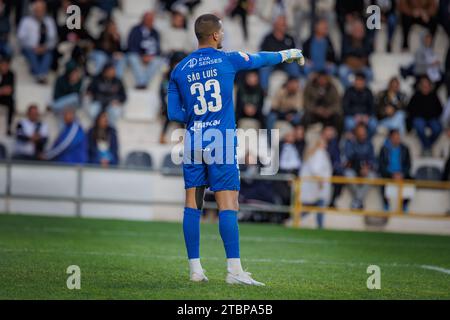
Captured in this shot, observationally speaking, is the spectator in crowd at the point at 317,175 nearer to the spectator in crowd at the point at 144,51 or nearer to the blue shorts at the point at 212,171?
the spectator in crowd at the point at 144,51

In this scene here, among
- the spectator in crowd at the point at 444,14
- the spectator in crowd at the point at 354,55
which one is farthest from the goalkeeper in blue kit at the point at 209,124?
the spectator in crowd at the point at 444,14

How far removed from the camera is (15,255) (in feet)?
33.2

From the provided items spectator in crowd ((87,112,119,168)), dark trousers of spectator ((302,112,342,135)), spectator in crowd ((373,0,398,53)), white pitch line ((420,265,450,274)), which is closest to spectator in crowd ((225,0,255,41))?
dark trousers of spectator ((302,112,342,135))

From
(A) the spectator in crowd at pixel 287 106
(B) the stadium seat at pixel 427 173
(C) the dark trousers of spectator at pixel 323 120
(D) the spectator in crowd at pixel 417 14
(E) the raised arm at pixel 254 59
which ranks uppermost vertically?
(D) the spectator in crowd at pixel 417 14

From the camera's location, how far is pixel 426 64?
21.3 m

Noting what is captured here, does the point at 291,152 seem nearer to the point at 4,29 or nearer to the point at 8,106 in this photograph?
the point at 8,106

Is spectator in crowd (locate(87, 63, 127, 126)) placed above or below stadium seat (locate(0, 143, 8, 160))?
above

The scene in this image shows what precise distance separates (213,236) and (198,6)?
26.3ft

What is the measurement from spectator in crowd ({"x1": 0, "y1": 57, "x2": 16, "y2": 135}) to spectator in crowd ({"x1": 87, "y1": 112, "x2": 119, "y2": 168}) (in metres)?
1.68

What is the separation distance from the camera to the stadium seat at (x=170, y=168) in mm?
18797

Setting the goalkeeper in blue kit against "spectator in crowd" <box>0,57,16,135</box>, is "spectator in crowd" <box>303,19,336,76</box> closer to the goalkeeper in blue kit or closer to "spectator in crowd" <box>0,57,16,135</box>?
"spectator in crowd" <box>0,57,16,135</box>

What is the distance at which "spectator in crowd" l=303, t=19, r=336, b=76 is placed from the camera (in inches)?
816

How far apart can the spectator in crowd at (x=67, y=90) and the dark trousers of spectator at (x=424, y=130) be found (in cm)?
704
